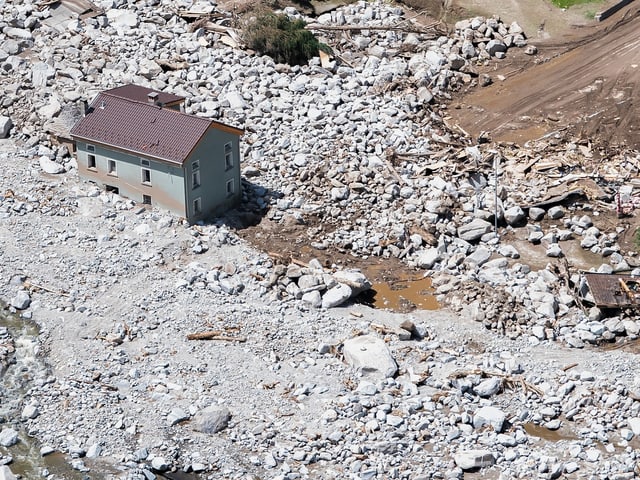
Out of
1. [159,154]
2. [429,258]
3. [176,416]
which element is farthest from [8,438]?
[429,258]

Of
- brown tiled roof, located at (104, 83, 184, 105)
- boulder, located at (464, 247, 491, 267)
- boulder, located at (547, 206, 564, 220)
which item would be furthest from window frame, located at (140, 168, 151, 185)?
boulder, located at (547, 206, 564, 220)

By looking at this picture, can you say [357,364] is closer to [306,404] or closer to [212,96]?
[306,404]

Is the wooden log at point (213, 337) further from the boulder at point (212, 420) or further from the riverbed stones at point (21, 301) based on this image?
the riverbed stones at point (21, 301)

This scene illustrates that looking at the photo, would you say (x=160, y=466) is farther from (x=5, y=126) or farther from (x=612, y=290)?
(x=5, y=126)

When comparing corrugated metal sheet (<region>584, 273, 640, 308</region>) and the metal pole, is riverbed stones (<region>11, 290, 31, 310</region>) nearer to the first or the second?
the metal pole

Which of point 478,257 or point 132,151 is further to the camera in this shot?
point 132,151

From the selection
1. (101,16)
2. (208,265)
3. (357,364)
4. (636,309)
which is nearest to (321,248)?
(208,265)
